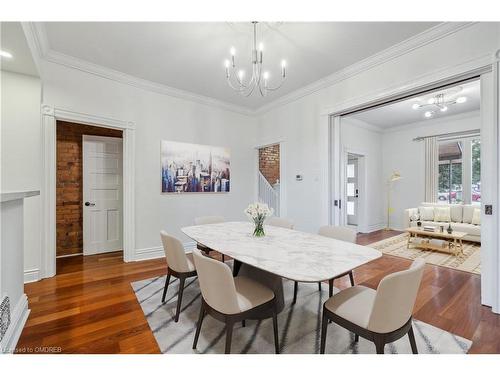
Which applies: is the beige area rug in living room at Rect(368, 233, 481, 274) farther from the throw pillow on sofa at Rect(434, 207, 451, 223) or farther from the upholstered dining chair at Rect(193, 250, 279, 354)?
the upholstered dining chair at Rect(193, 250, 279, 354)

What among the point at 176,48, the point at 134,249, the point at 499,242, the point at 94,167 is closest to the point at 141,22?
the point at 176,48

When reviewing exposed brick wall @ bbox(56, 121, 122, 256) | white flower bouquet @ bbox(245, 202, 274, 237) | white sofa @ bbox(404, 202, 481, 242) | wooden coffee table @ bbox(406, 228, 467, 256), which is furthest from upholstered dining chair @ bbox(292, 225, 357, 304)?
exposed brick wall @ bbox(56, 121, 122, 256)

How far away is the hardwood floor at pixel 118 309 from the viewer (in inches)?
63.2

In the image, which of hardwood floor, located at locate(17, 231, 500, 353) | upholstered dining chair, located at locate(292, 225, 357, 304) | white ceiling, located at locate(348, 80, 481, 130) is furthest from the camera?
white ceiling, located at locate(348, 80, 481, 130)

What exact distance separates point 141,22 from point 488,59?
3.22 m

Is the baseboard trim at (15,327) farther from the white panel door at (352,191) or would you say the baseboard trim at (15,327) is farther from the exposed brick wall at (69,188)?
the white panel door at (352,191)

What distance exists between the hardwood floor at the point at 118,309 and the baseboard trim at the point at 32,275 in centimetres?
10

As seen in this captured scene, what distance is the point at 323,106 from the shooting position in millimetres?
3385

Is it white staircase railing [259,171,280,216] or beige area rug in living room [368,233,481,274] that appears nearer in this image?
beige area rug in living room [368,233,481,274]

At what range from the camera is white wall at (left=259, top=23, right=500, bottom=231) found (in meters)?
2.10

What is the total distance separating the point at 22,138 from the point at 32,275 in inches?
62.4

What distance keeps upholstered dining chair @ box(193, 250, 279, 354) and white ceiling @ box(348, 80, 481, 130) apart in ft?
11.4

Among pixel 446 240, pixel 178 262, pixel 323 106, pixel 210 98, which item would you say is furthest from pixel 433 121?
pixel 178 262

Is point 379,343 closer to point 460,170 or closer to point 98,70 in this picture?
point 98,70
